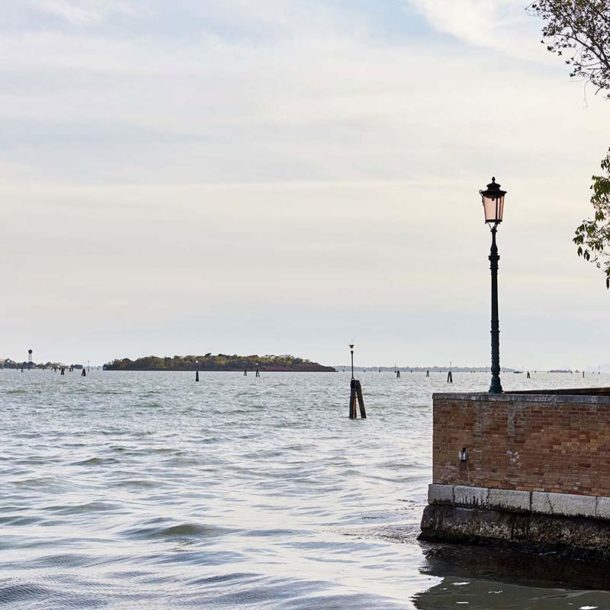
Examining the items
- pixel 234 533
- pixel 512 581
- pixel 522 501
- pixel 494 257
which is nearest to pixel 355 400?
pixel 234 533

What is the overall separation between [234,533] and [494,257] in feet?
22.7

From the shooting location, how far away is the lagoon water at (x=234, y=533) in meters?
14.2

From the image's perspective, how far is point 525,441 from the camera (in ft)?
50.4

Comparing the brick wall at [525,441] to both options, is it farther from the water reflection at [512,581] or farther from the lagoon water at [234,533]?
the lagoon water at [234,533]

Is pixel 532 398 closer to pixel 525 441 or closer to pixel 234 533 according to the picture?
pixel 525 441

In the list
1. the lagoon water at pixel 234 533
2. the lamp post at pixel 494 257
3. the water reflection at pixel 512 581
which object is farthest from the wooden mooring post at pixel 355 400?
the water reflection at pixel 512 581

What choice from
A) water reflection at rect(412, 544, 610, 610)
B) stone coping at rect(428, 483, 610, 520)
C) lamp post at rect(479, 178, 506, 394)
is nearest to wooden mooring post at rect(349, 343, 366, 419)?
lamp post at rect(479, 178, 506, 394)

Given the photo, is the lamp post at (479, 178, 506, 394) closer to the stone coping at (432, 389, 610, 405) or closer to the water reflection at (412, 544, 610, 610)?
the stone coping at (432, 389, 610, 405)

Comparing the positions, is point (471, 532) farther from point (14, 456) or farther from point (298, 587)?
point (14, 456)

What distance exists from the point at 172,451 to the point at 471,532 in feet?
76.6

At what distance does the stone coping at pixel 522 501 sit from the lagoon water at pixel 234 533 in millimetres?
767

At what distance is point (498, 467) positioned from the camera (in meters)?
15.7

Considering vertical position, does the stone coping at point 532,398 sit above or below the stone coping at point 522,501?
above

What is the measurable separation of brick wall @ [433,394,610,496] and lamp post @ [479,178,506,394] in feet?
3.31
